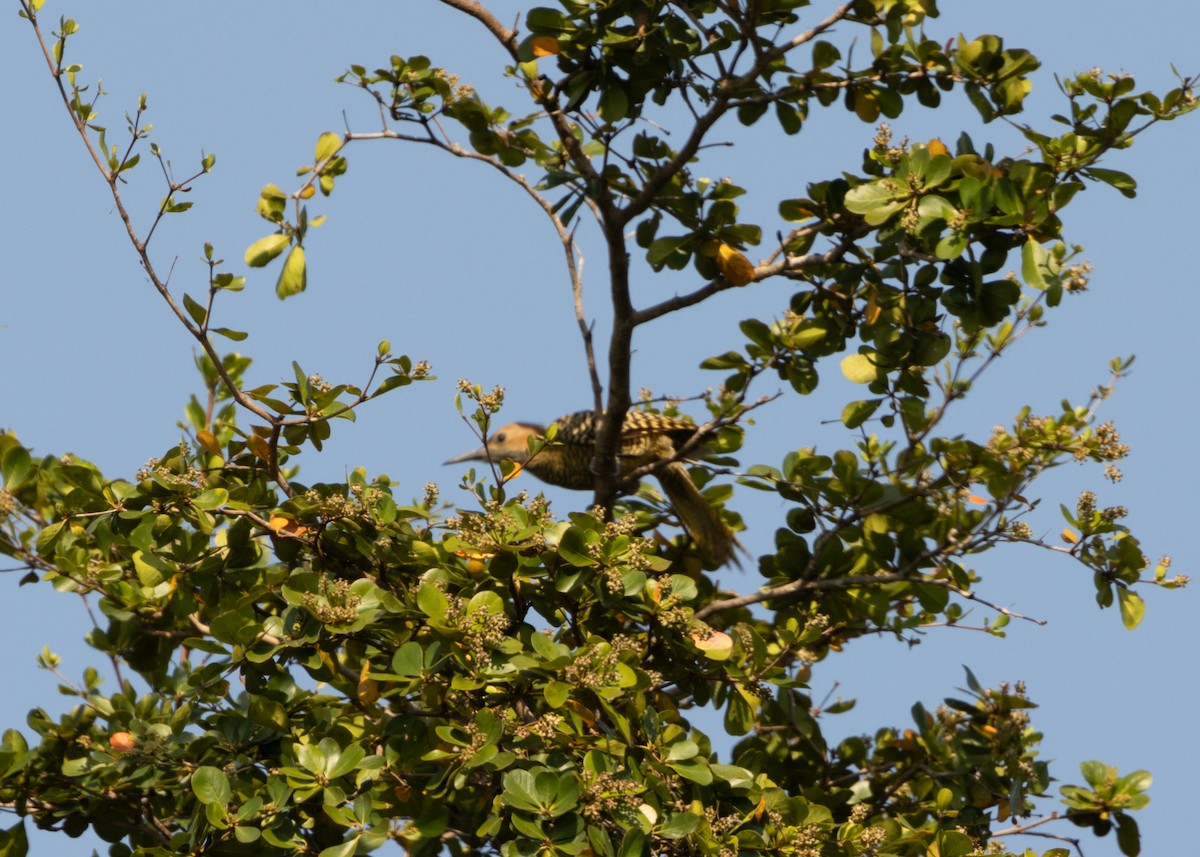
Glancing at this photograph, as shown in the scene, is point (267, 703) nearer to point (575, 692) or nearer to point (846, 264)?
point (575, 692)

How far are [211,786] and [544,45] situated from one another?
2.31 meters

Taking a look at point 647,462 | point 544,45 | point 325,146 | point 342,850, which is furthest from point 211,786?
point 647,462

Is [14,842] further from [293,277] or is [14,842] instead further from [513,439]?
[513,439]

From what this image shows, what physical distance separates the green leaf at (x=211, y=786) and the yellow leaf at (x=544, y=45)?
2246mm

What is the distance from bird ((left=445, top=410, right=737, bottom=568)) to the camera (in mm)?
5098

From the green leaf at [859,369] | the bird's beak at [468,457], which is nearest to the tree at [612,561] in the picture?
the green leaf at [859,369]

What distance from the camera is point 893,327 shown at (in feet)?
13.7

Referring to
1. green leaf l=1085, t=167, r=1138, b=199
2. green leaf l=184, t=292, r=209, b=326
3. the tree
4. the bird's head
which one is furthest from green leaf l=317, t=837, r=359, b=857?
the bird's head

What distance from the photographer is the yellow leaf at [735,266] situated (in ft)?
14.1

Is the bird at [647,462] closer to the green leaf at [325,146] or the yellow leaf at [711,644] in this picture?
the yellow leaf at [711,644]

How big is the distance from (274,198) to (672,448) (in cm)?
190

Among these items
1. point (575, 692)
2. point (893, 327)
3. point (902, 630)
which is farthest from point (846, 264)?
point (575, 692)

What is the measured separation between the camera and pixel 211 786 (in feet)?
11.2

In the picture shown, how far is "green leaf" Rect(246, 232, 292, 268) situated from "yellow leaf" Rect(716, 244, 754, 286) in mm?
1340
